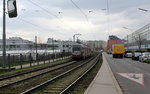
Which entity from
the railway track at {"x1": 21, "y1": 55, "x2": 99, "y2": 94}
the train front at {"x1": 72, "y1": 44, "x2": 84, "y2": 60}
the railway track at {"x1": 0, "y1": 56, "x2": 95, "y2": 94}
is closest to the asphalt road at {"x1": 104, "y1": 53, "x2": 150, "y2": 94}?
the railway track at {"x1": 21, "y1": 55, "x2": 99, "y2": 94}

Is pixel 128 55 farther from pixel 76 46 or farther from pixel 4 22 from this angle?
pixel 4 22

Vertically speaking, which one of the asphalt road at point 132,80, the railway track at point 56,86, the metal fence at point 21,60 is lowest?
the asphalt road at point 132,80

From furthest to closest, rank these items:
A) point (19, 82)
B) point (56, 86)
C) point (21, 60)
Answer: point (21, 60) < point (19, 82) < point (56, 86)

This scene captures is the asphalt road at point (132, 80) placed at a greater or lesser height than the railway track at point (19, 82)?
lesser

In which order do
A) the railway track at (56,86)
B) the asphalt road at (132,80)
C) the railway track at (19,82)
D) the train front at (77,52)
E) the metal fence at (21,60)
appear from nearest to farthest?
the railway track at (56,86), the railway track at (19,82), the asphalt road at (132,80), the metal fence at (21,60), the train front at (77,52)

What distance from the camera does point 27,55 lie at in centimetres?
3941

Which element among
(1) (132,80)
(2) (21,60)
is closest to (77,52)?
(2) (21,60)

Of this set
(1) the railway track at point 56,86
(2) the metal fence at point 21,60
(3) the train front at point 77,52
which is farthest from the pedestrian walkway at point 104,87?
(3) the train front at point 77,52

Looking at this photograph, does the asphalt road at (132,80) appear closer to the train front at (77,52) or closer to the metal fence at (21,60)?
the metal fence at (21,60)

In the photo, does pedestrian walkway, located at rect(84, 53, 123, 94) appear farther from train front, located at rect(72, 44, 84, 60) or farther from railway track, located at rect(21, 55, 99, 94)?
train front, located at rect(72, 44, 84, 60)

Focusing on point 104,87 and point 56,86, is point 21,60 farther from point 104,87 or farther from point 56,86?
point 104,87

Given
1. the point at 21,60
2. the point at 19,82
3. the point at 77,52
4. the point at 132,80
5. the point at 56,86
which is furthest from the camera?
the point at 77,52

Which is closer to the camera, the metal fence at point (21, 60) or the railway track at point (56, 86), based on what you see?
the railway track at point (56, 86)

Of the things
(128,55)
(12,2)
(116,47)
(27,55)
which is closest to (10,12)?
(12,2)
